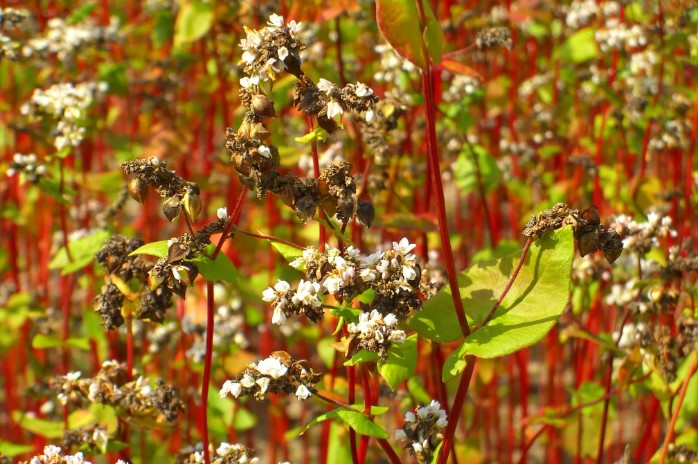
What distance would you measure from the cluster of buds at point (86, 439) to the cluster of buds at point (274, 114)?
0.83m

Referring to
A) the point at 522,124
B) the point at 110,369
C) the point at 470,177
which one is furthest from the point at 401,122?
the point at 110,369

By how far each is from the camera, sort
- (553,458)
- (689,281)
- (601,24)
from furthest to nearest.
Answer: (601,24)
(553,458)
(689,281)

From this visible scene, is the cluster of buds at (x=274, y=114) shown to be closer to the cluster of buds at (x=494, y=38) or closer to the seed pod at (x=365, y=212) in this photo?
the seed pod at (x=365, y=212)

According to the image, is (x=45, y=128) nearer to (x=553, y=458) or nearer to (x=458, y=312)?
(x=458, y=312)

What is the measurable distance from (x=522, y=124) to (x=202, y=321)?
201 cm

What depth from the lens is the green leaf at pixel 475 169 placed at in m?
3.27

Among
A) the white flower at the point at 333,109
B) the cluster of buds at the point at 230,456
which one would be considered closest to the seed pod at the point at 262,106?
the white flower at the point at 333,109

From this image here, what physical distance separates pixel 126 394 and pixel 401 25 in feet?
3.56

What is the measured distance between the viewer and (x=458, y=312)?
1.68 m

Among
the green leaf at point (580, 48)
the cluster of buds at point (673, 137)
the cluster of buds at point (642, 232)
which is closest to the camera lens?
the cluster of buds at point (642, 232)

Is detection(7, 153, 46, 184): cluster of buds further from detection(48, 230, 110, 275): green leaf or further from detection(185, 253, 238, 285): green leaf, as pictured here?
detection(185, 253, 238, 285): green leaf

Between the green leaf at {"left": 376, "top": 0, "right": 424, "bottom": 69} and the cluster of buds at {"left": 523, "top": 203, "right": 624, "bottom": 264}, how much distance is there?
38cm

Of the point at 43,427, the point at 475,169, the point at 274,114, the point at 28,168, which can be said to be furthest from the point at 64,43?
the point at 274,114

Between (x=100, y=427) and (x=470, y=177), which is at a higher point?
(x=470, y=177)
